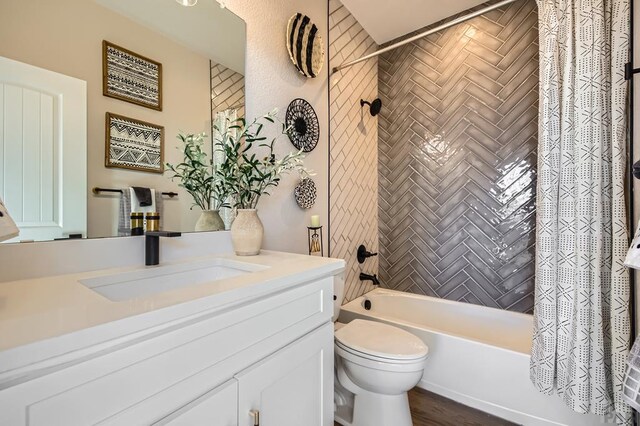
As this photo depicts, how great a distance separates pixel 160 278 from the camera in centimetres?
103

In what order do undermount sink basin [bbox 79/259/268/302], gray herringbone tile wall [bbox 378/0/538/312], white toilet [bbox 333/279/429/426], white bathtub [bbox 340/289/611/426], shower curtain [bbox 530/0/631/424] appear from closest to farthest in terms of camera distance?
undermount sink basin [bbox 79/259/268/302]
shower curtain [bbox 530/0/631/424]
white toilet [bbox 333/279/429/426]
white bathtub [bbox 340/289/611/426]
gray herringbone tile wall [bbox 378/0/538/312]

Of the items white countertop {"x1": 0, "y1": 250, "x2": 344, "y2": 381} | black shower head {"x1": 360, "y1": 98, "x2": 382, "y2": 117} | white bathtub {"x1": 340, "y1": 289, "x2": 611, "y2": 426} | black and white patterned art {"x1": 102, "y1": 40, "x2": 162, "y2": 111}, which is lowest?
white bathtub {"x1": 340, "y1": 289, "x2": 611, "y2": 426}

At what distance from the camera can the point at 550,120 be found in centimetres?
142

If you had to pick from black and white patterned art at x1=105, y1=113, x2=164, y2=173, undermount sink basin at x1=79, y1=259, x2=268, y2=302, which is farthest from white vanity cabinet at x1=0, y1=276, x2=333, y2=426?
black and white patterned art at x1=105, y1=113, x2=164, y2=173

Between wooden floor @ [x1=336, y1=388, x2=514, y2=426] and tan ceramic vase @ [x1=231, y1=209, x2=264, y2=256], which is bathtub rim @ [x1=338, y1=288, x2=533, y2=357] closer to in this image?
wooden floor @ [x1=336, y1=388, x2=514, y2=426]

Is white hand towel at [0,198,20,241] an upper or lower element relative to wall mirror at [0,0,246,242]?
lower

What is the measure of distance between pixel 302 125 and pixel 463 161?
1378 mm

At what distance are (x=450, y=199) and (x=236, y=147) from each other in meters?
1.82

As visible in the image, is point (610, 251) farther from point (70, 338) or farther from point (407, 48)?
point (407, 48)

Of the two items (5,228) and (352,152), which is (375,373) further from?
(352,152)

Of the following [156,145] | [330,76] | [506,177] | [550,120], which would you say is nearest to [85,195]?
[156,145]

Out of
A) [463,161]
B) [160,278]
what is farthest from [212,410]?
[463,161]

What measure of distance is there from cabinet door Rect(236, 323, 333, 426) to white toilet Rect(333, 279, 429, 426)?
304mm

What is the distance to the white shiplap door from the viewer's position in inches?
32.7
